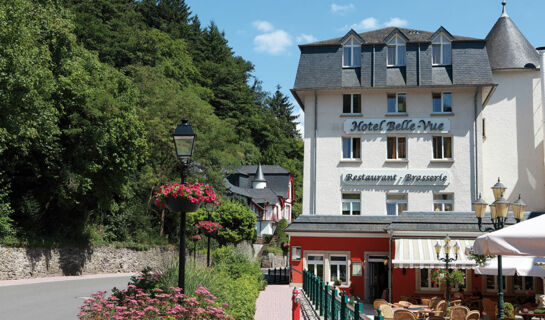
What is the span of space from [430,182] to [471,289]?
310 inches

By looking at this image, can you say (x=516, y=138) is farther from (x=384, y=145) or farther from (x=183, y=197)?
(x=183, y=197)

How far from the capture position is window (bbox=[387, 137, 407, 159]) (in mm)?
34406

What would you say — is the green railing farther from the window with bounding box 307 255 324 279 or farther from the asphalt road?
the window with bounding box 307 255 324 279

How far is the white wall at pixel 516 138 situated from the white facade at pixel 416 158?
0.07 m

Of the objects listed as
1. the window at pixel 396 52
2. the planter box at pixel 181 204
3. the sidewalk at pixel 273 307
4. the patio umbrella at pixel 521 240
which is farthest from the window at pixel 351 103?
the patio umbrella at pixel 521 240

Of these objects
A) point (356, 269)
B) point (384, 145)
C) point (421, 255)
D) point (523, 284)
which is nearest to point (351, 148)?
point (384, 145)

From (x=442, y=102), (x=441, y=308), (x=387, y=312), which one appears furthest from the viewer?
(x=442, y=102)

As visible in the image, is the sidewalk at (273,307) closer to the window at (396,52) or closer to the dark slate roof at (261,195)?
the window at (396,52)

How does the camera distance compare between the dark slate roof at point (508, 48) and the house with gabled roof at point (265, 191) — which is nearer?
the dark slate roof at point (508, 48)

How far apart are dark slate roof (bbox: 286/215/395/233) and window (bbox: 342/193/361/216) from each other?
2.52ft

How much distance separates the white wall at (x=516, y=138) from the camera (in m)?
36.1

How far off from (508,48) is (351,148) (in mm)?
13734

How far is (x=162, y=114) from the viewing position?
137 ft

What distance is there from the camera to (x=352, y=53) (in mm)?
35375
